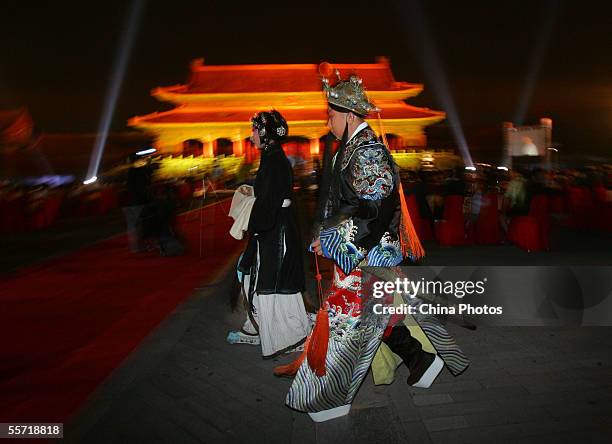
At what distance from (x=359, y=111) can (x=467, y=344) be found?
90.3 inches

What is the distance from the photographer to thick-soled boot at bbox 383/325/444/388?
340cm

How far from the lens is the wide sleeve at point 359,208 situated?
2926 mm

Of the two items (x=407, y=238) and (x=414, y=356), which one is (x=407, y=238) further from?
(x=414, y=356)

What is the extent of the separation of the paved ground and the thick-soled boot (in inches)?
5.4

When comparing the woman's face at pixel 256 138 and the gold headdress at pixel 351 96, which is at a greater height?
the gold headdress at pixel 351 96

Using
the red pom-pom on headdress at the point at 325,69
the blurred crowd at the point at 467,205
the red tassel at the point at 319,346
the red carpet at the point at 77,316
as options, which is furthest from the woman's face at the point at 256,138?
the blurred crowd at the point at 467,205

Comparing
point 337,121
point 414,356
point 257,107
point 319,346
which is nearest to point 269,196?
point 337,121

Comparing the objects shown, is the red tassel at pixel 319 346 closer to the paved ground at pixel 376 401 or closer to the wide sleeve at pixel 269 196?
the paved ground at pixel 376 401

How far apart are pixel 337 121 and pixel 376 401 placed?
1.68 m

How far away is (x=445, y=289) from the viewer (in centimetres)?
605

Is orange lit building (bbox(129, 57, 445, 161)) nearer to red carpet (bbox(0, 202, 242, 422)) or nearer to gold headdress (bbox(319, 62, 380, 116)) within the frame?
red carpet (bbox(0, 202, 242, 422))

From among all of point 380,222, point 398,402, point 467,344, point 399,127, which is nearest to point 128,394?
point 398,402

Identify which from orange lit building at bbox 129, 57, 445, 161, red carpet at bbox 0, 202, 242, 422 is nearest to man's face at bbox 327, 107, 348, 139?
red carpet at bbox 0, 202, 242, 422

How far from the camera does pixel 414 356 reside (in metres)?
3.46
